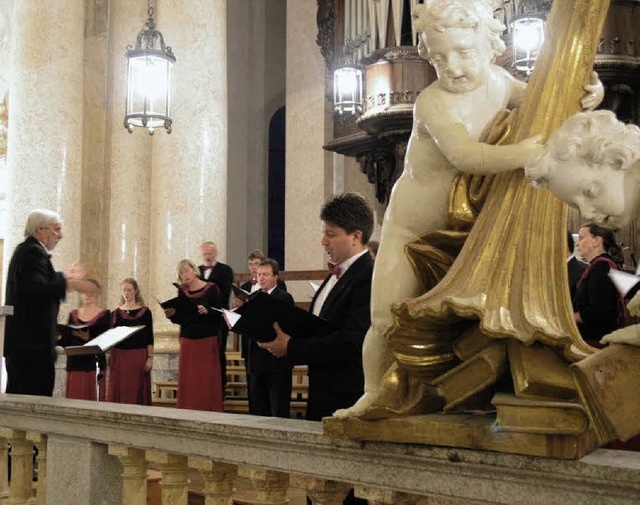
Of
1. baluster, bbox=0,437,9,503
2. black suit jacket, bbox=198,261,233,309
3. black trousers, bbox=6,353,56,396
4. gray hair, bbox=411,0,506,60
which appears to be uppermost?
gray hair, bbox=411,0,506,60

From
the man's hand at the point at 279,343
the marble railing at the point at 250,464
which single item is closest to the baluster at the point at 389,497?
the marble railing at the point at 250,464

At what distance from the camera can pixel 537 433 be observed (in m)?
1.69

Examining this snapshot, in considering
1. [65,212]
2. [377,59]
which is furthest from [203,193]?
[377,59]

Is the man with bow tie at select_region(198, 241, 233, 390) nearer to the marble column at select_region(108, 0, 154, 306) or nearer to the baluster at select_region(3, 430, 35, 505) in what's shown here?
the marble column at select_region(108, 0, 154, 306)

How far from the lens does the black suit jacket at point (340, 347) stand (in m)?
3.31

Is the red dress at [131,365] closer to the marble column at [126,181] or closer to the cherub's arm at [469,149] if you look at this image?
the marble column at [126,181]

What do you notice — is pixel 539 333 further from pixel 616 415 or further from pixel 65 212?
pixel 65 212

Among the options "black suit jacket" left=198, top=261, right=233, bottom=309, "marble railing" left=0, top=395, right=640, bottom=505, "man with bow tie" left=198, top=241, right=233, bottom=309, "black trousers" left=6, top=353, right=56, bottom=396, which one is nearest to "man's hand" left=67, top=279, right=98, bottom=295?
"black trousers" left=6, top=353, right=56, bottom=396

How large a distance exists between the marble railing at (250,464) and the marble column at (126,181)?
22.7ft

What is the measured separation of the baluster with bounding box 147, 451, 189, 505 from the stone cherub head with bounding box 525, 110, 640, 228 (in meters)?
1.41

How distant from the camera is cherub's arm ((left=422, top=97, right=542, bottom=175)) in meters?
1.82

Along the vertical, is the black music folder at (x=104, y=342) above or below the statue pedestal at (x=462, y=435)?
above

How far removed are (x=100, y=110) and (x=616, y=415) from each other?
32.5ft

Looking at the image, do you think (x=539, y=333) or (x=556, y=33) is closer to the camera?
(x=539, y=333)
